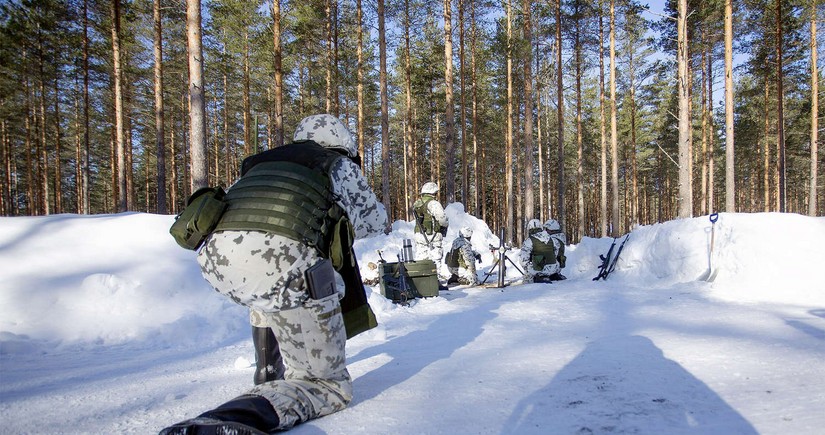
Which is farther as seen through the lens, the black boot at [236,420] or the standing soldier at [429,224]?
the standing soldier at [429,224]

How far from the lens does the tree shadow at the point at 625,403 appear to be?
70.2 inches

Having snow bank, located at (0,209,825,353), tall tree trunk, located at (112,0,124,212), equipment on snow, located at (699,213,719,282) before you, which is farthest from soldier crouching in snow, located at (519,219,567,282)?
tall tree trunk, located at (112,0,124,212)

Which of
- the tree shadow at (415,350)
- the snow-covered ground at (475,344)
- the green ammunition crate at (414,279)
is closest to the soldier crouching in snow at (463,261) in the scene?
the snow-covered ground at (475,344)

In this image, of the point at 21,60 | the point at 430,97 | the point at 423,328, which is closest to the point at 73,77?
the point at 21,60

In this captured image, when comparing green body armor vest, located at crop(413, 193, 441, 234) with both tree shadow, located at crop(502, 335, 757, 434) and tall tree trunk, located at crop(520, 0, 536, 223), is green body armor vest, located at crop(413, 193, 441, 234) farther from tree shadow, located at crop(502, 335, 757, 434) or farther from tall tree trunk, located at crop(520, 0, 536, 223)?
tall tree trunk, located at crop(520, 0, 536, 223)

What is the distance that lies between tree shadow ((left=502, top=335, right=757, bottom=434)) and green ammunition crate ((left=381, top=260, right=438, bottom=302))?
3819 millimetres

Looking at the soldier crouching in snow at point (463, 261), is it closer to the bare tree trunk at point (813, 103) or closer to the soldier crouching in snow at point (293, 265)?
the soldier crouching in snow at point (293, 265)

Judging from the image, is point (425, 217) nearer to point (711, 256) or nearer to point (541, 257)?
point (541, 257)

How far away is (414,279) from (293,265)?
15.5 ft

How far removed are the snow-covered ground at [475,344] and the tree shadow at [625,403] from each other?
1 cm

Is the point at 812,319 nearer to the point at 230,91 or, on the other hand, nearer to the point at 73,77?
the point at 73,77

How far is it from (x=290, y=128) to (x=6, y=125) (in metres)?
17.3

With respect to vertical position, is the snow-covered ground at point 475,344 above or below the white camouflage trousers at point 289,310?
below

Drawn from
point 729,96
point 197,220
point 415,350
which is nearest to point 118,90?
point 415,350
